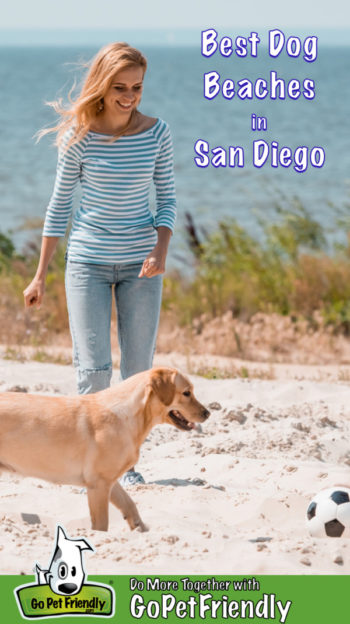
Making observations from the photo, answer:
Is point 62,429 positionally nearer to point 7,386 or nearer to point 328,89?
point 7,386

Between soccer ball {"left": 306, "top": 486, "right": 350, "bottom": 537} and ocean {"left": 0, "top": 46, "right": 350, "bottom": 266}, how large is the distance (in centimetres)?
→ 292

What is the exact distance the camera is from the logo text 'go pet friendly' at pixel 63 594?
12.2ft

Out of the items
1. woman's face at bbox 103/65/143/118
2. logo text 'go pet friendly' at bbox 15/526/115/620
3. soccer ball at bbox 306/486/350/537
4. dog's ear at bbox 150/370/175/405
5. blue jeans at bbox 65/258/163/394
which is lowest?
logo text 'go pet friendly' at bbox 15/526/115/620

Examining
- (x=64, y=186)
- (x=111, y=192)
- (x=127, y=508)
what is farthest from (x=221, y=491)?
(x=64, y=186)

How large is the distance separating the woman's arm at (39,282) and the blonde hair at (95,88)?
0.57 metres

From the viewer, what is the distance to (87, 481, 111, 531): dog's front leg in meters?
4.49

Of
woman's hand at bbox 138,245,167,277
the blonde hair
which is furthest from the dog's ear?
the blonde hair

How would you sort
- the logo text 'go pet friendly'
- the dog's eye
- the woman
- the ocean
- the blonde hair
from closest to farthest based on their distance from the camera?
the logo text 'go pet friendly' → the dog's eye → the blonde hair → the woman → the ocean

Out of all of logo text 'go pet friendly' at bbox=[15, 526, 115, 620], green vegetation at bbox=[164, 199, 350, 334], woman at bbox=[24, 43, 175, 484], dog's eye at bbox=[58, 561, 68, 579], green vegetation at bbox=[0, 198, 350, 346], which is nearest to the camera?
logo text 'go pet friendly' at bbox=[15, 526, 115, 620]

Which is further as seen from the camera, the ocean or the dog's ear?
the ocean

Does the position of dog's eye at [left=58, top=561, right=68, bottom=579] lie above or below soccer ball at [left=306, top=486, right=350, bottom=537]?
below

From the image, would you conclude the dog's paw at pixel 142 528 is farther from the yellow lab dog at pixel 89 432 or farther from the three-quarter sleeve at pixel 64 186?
the three-quarter sleeve at pixel 64 186

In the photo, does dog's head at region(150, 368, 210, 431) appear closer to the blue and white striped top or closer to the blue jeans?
the blue jeans

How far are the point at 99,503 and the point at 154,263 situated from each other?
4.58ft
